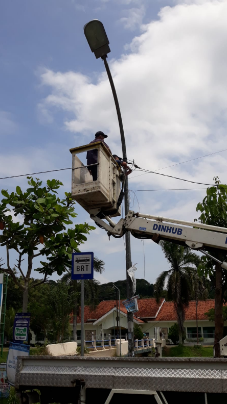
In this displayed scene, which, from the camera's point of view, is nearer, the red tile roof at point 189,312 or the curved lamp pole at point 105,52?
the curved lamp pole at point 105,52

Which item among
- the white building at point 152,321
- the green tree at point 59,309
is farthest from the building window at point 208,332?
the green tree at point 59,309

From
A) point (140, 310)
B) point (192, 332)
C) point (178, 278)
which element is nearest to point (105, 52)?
point (178, 278)

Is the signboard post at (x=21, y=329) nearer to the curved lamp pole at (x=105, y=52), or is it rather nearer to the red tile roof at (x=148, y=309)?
the curved lamp pole at (x=105, y=52)

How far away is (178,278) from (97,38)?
33360 millimetres

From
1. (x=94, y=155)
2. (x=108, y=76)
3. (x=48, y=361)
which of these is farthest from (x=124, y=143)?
(x=48, y=361)

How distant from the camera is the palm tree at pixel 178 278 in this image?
131 feet

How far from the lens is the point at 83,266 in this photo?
7.69 metres

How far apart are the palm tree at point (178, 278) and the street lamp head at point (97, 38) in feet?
101

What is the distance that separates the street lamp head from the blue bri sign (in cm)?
555

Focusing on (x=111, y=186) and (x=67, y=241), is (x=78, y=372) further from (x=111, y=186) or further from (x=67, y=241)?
(x=67, y=241)

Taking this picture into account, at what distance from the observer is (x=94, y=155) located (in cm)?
875

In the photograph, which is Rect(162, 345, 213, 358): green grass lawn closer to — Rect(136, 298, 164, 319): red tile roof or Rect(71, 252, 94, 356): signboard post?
Rect(136, 298, 164, 319): red tile roof

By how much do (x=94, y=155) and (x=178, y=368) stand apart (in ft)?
17.9

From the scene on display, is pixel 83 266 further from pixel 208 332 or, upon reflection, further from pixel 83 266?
pixel 208 332
